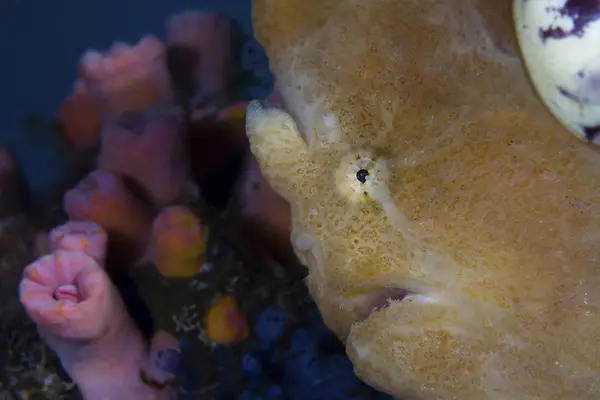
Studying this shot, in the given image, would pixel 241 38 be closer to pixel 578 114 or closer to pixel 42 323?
pixel 42 323

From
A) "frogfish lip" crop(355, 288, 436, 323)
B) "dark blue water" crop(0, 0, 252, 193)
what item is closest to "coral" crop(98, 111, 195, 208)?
"frogfish lip" crop(355, 288, 436, 323)

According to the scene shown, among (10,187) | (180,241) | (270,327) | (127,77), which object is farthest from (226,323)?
(10,187)

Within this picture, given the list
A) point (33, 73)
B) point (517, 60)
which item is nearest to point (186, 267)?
point (517, 60)

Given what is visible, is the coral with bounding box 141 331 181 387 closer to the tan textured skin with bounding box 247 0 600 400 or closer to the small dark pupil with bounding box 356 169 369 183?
the tan textured skin with bounding box 247 0 600 400

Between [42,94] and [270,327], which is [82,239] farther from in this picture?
[42,94]

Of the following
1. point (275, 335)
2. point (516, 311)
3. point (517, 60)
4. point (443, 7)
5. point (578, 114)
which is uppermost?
point (443, 7)

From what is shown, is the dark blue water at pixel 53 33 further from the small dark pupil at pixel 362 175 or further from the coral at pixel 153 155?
the small dark pupil at pixel 362 175
